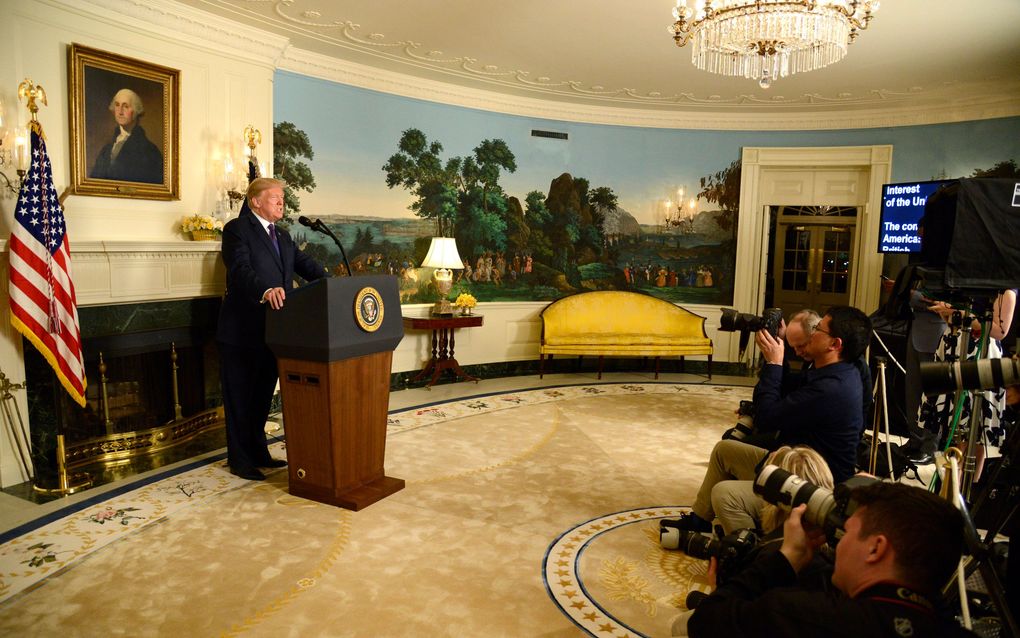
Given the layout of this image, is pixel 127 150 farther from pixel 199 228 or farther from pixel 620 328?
pixel 620 328

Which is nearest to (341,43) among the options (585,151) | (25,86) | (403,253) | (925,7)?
(403,253)

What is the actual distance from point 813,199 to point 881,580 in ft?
26.6

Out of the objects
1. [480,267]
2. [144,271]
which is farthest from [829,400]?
[480,267]

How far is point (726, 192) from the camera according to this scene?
8539 millimetres

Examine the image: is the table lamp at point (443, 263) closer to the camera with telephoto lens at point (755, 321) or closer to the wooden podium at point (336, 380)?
the wooden podium at point (336, 380)

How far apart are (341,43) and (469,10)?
4.80ft

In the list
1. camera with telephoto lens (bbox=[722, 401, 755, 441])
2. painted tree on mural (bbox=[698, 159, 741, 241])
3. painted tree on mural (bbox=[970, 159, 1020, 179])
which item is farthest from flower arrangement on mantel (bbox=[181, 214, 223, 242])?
painted tree on mural (bbox=[970, 159, 1020, 179])

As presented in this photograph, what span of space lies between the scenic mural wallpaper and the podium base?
3040 mm

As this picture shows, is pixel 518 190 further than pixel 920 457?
Yes

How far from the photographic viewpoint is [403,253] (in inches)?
281

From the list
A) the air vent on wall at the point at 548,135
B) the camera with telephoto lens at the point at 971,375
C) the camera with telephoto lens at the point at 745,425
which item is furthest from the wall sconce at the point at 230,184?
the camera with telephoto lens at the point at 971,375

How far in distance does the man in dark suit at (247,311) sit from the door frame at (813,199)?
6196 millimetres

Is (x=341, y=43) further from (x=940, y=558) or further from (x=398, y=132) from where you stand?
(x=940, y=558)

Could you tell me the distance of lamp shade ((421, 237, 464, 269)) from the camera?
6.94 m
